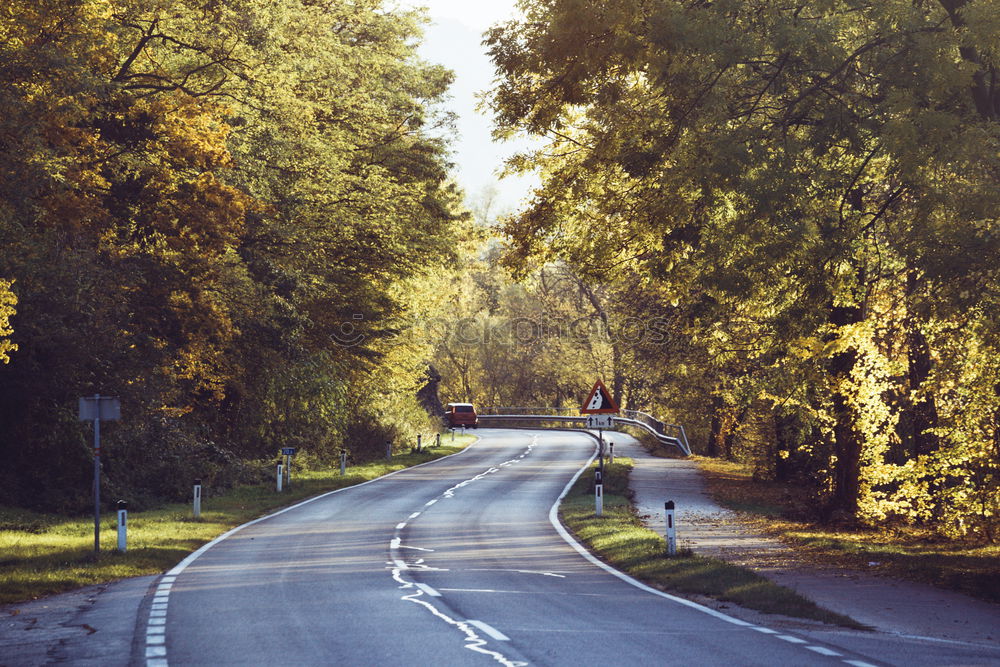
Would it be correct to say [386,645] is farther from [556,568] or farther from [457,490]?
[457,490]

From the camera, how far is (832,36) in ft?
47.0

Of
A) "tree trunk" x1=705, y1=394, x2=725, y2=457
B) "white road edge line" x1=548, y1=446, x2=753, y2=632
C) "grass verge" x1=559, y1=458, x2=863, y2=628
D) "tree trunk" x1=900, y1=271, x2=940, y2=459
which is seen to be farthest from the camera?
"tree trunk" x1=705, y1=394, x2=725, y2=457

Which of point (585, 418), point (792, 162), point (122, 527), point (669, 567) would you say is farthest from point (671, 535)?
point (585, 418)

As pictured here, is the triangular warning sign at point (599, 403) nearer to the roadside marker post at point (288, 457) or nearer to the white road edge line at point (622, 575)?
the white road edge line at point (622, 575)

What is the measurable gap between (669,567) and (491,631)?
6.30 metres

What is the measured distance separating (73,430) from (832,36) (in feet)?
59.8

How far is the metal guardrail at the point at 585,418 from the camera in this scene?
51.2 metres

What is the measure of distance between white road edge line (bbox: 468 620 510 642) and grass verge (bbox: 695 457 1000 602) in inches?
272

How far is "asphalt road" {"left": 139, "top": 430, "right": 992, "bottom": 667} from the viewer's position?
9.63m

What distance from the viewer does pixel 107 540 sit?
20.0m

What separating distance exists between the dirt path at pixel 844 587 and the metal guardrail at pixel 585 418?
78.0 feet

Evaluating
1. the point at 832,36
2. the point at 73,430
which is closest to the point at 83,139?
the point at 73,430

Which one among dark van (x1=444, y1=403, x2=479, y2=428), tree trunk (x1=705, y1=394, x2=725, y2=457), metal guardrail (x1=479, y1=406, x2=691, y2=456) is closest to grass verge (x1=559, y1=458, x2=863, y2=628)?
tree trunk (x1=705, y1=394, x2=725, y2=457)

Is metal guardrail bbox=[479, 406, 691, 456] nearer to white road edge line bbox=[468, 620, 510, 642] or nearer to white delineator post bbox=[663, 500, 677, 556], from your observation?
white delineator post bbox=[663, 500, 677, 556]
